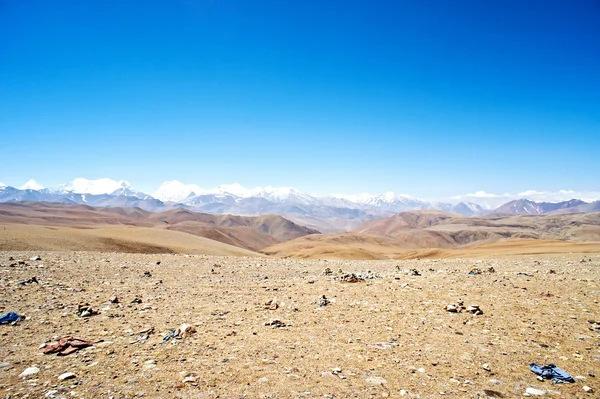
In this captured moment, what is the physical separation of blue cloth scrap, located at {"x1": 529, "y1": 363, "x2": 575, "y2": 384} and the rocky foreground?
13 cm

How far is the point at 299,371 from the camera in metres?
5.50

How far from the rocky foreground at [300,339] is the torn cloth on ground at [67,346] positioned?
29 millimetres

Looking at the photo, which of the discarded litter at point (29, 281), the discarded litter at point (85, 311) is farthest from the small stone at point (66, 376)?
the discarded litter at point (29, 281)

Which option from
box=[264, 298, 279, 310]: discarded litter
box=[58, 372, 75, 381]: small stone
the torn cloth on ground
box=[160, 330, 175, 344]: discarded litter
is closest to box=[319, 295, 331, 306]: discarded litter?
box=[264, 298, 279, 310]: discarded litter

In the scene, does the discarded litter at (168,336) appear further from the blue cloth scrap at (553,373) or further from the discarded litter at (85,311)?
the blue cloth scrap at (553,373)

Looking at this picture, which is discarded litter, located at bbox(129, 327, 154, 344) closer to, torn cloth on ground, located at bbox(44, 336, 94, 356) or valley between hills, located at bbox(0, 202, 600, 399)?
valley between hills, located at bbox(0, 202, 600, 399)

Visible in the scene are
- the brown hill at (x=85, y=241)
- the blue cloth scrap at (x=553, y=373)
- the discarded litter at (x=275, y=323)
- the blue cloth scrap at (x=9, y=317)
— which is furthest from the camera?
the brown hill at (x=85, y=241)

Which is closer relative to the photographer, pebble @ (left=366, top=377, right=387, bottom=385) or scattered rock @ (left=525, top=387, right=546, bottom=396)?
scattered rock @ (left=525, top=387, right=546, bottom=396)

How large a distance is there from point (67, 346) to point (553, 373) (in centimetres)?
897

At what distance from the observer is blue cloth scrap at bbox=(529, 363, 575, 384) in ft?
17.2

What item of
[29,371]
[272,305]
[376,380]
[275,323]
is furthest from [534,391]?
[29,371]

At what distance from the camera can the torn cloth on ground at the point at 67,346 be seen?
599 cm

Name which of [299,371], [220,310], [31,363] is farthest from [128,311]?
[299,371]

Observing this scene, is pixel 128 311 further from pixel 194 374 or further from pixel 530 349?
pixel 530 349
